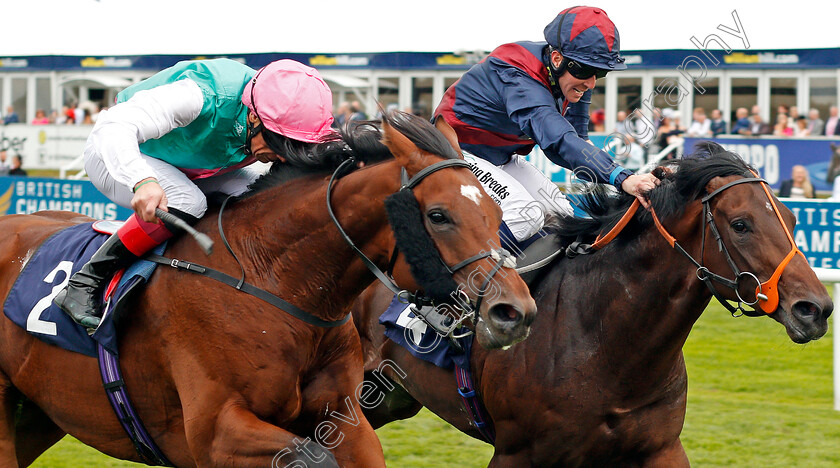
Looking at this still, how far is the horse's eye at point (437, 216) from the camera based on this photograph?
2.68 m

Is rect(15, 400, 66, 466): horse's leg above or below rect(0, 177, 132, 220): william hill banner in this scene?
above

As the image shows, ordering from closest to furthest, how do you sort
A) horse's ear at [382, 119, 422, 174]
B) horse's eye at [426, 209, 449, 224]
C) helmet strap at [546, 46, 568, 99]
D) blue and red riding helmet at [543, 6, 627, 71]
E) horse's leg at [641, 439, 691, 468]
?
horse's eye at [426, 209, 449, 224]
horse's ear at [382, 119, 422, 174]
horse's leg at [641, 439, 691, 468]
blue and red riding helmet at [543, 6, 627, 71]
helmet strap at [546, 46, 568, 99]

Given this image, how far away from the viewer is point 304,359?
3010 mm

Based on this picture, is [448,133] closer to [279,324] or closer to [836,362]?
[279,324]

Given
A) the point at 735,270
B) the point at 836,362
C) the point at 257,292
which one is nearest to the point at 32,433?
the point at 257,292

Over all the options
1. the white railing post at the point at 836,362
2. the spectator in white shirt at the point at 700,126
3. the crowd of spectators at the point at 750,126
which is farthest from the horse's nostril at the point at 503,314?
the spectator in white shirt at the point at 700,126

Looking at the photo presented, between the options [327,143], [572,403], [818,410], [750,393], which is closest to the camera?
[327,143]

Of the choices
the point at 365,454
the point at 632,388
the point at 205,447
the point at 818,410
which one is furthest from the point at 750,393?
the point at 205,447

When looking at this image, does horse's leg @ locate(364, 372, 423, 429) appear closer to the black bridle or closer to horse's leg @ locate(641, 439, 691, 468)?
horse's leg @ locate(641, 439, 691, 468)

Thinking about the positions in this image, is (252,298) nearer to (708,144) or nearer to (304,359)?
(304,359)

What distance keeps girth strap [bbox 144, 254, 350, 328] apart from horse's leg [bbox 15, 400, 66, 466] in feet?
3.78

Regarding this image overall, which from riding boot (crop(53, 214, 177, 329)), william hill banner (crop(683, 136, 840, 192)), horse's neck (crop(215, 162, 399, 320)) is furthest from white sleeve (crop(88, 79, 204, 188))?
william hill banner (crop(683, 136, 840, 192))

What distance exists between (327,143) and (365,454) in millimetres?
1005

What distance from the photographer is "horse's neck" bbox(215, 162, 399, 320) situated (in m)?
2.93
